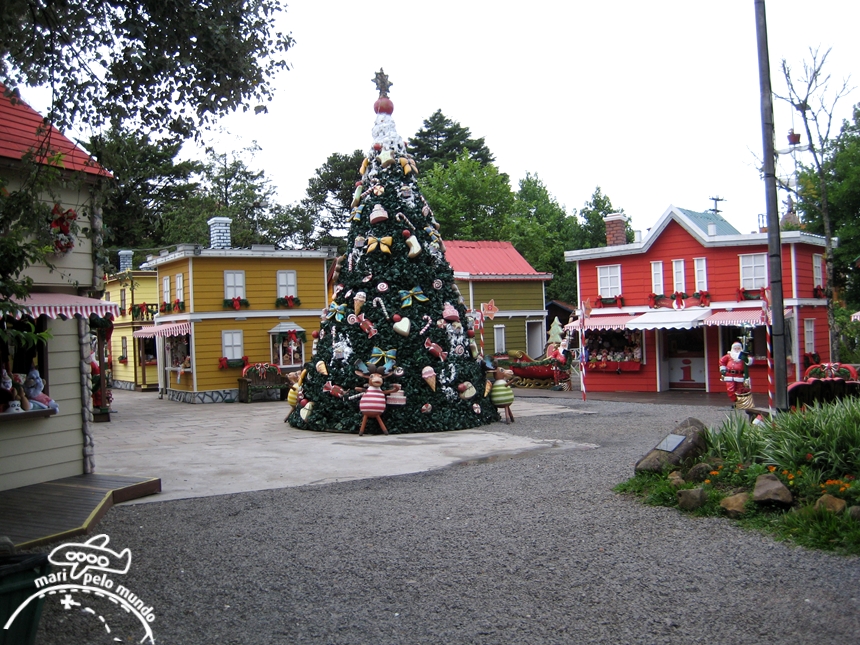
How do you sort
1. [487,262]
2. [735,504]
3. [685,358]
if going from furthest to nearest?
1. [487,262]
2. [685,358]
3. [735,504]

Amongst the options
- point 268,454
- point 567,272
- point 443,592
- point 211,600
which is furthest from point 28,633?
point 567,272

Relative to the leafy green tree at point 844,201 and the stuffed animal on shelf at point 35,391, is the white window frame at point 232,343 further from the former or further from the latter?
the leafy green tree at point 844,201

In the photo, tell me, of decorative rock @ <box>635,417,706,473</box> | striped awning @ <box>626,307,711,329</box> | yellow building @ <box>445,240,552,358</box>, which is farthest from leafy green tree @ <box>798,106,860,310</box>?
decorative rock @ <box>635,417,706,473</box>

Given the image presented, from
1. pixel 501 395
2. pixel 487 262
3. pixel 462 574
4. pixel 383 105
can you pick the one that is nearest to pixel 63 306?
pixel 462 574

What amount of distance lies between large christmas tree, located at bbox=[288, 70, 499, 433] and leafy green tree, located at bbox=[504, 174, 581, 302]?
28.9 meters

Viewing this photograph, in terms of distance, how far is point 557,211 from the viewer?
178 feet

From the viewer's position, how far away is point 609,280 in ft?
80.6

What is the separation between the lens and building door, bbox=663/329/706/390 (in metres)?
23.2

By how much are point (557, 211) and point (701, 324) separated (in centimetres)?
3387

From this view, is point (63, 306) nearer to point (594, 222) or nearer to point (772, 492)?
point (772, 492)

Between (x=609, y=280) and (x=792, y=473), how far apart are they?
695 inches

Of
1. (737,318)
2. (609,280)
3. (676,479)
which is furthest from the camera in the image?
(609,280)

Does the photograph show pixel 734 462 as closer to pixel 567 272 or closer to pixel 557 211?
pixel 567 272

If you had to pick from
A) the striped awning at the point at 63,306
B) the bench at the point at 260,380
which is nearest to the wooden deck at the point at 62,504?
the striped awning at the point at 63,306
